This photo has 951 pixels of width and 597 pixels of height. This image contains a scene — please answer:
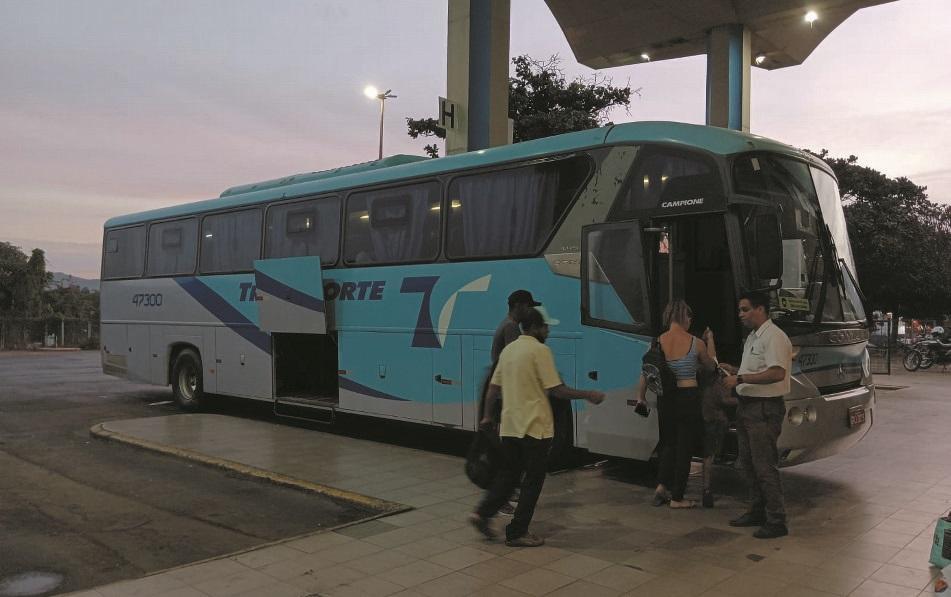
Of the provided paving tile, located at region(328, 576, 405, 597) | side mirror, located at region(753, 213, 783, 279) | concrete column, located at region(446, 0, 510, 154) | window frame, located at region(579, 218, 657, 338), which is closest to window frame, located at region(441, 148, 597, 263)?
window frame, located at region(579, 218, 657, 338)

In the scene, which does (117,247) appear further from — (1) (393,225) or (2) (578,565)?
(2) (578,565)

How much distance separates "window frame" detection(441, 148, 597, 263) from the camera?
7859 millimetres

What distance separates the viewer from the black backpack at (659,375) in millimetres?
6590

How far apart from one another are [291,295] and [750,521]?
23.7 feet

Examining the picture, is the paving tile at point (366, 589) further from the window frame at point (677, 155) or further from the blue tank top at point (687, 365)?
the window frame at point (677, 155)

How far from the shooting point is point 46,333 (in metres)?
37.5

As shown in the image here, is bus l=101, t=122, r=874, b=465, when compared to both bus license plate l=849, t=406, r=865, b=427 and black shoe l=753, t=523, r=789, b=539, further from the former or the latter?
black shoe l=753, t=523, r=789, b=539

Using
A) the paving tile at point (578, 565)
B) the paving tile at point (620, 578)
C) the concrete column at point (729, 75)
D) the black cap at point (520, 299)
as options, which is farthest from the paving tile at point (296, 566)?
the concrete column at point (729, 75)

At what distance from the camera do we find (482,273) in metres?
8.74

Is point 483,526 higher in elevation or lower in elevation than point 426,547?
higher

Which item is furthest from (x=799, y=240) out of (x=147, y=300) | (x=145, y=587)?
(x=147, y=300)

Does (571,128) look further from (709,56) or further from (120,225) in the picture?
(120,225)

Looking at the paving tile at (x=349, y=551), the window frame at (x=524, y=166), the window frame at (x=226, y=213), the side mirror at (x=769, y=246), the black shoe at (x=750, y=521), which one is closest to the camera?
the paving tile at (x=349, y=551)

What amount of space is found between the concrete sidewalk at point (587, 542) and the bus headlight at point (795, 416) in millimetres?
827
